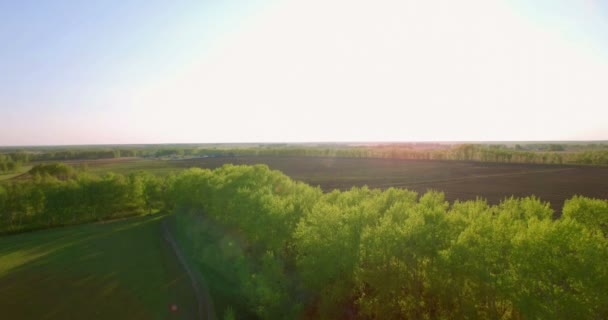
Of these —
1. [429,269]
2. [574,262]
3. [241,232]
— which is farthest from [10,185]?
[574,262]

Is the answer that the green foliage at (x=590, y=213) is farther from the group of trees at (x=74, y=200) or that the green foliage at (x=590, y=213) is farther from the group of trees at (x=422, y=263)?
the group of trees at (x=74, y=200)

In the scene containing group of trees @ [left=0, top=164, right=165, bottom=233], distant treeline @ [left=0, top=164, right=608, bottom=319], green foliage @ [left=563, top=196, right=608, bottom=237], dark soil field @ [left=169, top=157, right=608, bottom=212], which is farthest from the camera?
dark soil field @ [left=169, top=157, right=608, bottom=212]

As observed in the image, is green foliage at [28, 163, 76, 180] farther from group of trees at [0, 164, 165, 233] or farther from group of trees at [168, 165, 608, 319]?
group of trees at [168, 165, 608, 319]

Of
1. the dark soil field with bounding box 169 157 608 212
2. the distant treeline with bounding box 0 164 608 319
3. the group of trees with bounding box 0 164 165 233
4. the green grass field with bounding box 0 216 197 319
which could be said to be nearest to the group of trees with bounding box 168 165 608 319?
the distant treeline with bounding box 0 164 608 319

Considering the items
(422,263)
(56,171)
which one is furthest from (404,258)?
(56,171)

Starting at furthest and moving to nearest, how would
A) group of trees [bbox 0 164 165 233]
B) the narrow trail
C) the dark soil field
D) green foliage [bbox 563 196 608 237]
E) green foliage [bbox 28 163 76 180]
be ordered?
green foliage [bbox 28 163 76 180]
the dark soil field
group of trees [bbox 0 164 165 233]
the narrow trail
green foliage [bbox 563 196 608 237]

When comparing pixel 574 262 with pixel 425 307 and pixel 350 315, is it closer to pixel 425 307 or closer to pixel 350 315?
pixel 425 307

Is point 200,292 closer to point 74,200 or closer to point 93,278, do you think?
point 93,278

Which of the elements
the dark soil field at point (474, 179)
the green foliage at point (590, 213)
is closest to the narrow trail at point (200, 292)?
the green foliage at point (590, 213)
